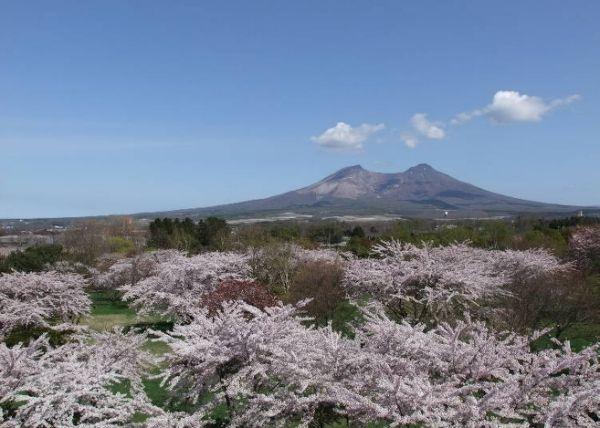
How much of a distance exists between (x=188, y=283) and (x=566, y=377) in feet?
58.0

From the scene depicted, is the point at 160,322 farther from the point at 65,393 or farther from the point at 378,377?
the point at 378,377

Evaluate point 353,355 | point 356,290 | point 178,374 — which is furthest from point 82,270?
point 353,355

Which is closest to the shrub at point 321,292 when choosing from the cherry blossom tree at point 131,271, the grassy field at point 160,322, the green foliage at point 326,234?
the grassy field at point 160,322

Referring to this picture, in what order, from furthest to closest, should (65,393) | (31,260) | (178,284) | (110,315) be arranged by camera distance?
1. (31,260)
2. (110,315)
3. (178,284)
4. (65,393)

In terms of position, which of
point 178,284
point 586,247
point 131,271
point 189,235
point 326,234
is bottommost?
point 326,234

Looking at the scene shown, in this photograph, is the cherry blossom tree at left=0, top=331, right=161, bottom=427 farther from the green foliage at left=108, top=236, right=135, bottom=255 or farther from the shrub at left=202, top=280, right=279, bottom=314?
the green foliage at left=108, top=236, right=135, bottom=255

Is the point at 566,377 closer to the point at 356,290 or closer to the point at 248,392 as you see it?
the point at 248,392

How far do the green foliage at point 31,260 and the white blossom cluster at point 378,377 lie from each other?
97.5 feet

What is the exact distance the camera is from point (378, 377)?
640cm

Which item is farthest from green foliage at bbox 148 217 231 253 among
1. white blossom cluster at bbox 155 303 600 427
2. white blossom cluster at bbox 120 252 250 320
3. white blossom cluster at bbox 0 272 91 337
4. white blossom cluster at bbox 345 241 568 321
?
white blossom cluster at bbox 155 303 600 427

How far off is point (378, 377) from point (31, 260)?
33.0 m

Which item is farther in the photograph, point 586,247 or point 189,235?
point 189,235

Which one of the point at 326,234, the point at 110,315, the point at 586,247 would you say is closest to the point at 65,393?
the point at 110,315

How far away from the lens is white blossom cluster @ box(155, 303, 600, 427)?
555 centimetres
